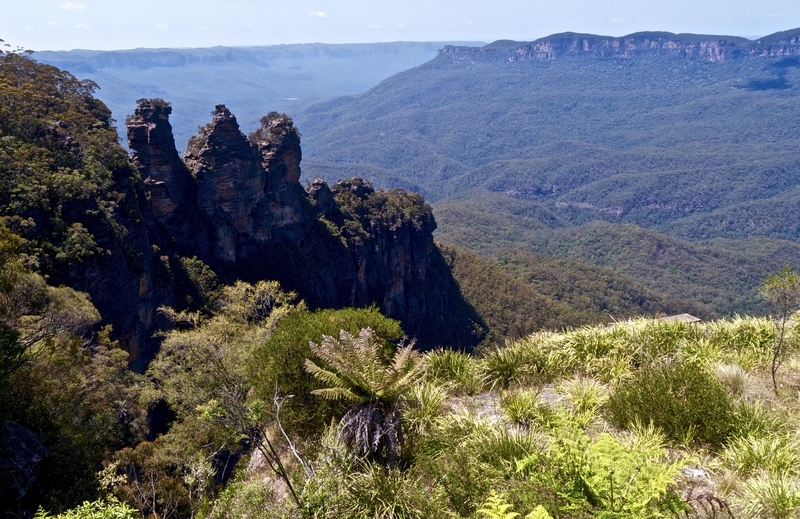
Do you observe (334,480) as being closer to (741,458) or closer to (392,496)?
(392,496)

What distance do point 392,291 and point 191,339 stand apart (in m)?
46.4

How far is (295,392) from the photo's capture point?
898 centimetres

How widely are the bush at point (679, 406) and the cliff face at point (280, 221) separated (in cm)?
3791

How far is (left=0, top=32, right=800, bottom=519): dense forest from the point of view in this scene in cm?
638

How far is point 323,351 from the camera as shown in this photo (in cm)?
739

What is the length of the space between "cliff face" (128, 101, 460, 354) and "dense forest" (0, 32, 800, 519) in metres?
0.63

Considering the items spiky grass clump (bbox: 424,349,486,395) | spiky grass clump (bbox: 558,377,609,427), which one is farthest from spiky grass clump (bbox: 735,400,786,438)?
spiky grass clump (bbox: 424,349,486,395)

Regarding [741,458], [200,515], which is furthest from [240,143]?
[741,458]

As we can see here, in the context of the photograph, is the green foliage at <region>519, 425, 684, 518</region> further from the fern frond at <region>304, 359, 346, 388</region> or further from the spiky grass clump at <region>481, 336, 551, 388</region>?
the spiky grass clump at <region>481, 336, 551, 388</region>

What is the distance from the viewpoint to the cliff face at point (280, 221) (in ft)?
131

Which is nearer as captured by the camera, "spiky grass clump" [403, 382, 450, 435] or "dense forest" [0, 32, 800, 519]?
"dense forest" [0, 32, 800, 519]

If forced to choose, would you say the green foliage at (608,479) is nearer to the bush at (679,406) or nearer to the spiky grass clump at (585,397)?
the bush at (679,406)

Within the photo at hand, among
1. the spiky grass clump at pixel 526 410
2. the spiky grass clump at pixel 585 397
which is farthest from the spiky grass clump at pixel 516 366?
the spiky grass clump at pixel 526 410

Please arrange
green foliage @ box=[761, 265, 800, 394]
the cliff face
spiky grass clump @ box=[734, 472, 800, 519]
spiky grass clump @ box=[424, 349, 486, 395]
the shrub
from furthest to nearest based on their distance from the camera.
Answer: the cliff face → spiky grass clump @ box=[424, 349, 486, 395] → green foliage @ box=[761, 265, 800, 394] → the shrub → spiky grass clump @ box=[734, 472, 800, 519]
